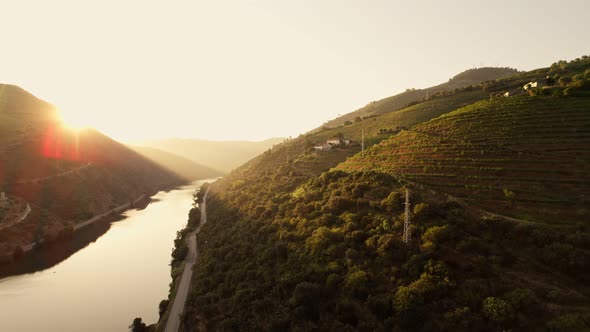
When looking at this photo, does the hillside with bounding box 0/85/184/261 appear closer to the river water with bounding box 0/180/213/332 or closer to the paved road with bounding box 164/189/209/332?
the river water with bounding box 0/180/213/332

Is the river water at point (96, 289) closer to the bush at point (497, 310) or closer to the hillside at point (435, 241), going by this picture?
the hillside at point (435, 241)

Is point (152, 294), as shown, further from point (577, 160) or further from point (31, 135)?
point (31, 135)

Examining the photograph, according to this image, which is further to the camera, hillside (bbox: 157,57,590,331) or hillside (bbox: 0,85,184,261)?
hillside (bbox: 0,85,184,261)

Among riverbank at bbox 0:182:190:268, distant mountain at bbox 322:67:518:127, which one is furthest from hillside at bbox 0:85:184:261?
distant mountain at bbox 322:67:518:127

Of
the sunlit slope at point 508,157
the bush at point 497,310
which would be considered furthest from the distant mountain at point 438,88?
the bush at point 497,310

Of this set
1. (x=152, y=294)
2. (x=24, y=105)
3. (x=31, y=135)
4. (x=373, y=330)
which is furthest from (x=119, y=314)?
(x=24, y=105)

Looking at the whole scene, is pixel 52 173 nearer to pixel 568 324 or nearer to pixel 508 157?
pixel 508 157
